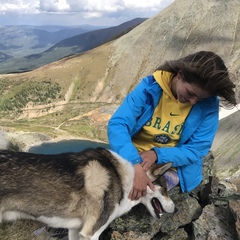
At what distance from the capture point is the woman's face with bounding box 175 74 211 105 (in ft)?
19.4

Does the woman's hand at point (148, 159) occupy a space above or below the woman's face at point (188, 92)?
below

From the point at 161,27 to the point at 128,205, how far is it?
503 ft

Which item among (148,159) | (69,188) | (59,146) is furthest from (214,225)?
(59,146)

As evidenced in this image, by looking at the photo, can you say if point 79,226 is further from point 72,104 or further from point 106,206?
point 72,104

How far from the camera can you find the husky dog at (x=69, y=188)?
5578 millimetres

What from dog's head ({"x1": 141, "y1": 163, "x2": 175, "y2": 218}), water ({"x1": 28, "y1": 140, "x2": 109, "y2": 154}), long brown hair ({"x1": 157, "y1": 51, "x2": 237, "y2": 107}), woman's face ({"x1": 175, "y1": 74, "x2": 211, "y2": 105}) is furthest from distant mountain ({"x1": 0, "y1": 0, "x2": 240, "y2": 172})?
long brown hair ({"x1": 157, "y1": 51, "x2": 237, "y2": 107})

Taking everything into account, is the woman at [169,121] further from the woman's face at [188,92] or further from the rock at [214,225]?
the rock at [214,225]

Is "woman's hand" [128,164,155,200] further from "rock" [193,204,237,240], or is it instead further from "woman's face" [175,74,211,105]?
"rock" [193,204,237,240]

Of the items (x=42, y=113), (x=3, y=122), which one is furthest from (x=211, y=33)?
(x=3, y=122)

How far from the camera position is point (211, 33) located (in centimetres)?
13762

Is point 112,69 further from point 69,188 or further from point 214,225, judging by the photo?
point 69,188

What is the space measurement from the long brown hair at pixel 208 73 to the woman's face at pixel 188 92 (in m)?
0.09

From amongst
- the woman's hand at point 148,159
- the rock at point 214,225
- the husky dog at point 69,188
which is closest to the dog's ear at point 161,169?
the husky dog at point 69,188

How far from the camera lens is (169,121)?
7.05 meters
